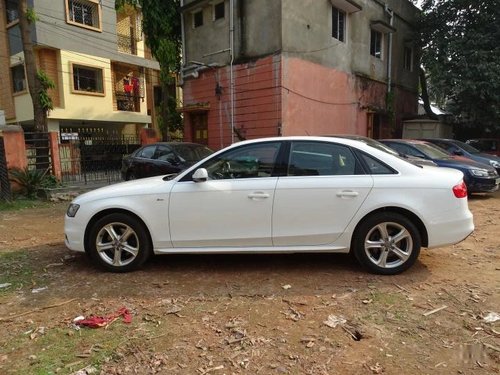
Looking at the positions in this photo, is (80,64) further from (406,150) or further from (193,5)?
(406,150)

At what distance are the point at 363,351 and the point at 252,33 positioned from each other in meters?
12.2

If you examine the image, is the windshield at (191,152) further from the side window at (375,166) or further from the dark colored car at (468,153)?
the dark colored car at (468,153)

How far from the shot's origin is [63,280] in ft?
15.0

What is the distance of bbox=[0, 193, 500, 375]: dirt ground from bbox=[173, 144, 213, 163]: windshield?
5.01m

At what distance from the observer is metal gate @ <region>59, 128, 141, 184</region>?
13.1 metres

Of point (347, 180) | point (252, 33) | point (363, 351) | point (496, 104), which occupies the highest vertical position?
point (252, 33)

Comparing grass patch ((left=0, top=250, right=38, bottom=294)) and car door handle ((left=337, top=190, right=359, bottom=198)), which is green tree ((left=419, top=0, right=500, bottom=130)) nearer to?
car door handle ((left=337, top=190, right=359, bottom=198))

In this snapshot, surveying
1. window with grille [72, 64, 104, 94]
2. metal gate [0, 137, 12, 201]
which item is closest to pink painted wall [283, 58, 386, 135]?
metal gate [0, 137, 12, 201]

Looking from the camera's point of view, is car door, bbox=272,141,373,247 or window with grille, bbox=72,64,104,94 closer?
car door, bbox=272,141,373,247

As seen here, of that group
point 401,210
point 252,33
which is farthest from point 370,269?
point 252,33

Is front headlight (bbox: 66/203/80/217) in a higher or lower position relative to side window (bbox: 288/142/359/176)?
lower

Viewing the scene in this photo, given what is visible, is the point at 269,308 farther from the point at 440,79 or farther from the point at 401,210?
the point at 440,79

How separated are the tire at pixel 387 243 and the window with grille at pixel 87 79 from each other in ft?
66.1

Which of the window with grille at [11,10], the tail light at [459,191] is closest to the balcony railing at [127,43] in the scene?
the window with grille at [11,10]
